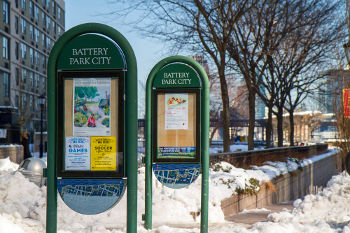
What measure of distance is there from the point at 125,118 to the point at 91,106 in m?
0.36

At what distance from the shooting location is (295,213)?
8.84 metres

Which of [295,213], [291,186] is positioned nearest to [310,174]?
[291,186]

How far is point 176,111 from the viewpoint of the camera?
6723 mm

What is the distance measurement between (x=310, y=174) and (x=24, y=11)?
40888 mm

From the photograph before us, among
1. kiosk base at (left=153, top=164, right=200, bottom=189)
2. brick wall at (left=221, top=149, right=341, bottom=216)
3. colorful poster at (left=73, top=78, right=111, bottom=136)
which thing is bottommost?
brick wall at (left=221, top=149, right=341, bottom=216)

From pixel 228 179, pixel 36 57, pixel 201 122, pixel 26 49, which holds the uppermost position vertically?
pixel 26 49

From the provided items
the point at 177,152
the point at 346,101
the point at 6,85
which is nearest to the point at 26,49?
the point at 6,85

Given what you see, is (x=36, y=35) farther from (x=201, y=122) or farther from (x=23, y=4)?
(x=201, y=122)

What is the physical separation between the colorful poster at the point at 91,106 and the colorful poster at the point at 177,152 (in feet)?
8.12

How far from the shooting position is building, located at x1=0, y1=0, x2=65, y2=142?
46.1m

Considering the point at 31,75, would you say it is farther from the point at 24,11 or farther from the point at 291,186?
the point at 291,186

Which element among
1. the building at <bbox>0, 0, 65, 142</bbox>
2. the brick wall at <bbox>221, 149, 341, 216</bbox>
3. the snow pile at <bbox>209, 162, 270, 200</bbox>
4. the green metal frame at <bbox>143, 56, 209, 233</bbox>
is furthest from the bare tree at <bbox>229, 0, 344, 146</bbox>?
the building at <bbox>0, 0, 65, 142</bbox>

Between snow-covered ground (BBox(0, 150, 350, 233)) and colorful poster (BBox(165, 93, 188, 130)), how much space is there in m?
1.57

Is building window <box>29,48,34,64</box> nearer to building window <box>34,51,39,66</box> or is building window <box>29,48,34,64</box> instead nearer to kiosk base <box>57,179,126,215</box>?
building window <box>34,51,39,66</box>
